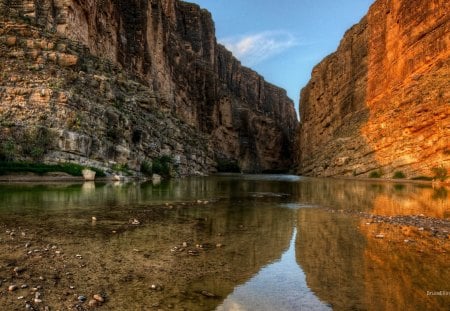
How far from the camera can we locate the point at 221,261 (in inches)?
306

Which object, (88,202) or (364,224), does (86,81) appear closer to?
(88,202)

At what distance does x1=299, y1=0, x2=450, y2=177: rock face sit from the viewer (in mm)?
43844

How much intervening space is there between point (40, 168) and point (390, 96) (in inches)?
1812

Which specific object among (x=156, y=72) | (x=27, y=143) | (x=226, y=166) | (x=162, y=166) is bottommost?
(x=162, y=166)

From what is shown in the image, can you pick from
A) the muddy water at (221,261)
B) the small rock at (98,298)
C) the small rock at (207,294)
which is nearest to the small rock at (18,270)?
the muddy water at (221,261)

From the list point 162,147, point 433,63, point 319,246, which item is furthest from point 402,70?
point 319,246

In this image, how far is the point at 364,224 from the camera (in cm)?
1230

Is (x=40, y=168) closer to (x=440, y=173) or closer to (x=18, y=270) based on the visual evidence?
(x=18, y=270)

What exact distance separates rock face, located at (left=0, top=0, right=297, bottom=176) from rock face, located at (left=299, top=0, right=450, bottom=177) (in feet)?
88.2

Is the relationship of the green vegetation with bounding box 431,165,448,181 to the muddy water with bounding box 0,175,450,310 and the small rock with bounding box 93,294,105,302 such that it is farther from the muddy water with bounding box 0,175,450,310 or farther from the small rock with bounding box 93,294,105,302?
the small rock with bounding box 93,294,105,302

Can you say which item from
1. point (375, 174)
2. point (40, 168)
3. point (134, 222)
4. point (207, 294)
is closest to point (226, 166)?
point (375, 174)

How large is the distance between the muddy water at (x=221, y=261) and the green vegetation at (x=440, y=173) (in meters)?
29.8

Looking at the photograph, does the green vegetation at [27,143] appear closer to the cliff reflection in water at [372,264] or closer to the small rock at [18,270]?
the cliff reflection in water at [372,264]

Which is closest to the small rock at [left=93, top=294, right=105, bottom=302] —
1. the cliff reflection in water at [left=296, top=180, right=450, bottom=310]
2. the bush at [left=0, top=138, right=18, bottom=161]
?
the cliff reflection in water at [left=296, top=180, right=450, bottom=310]
